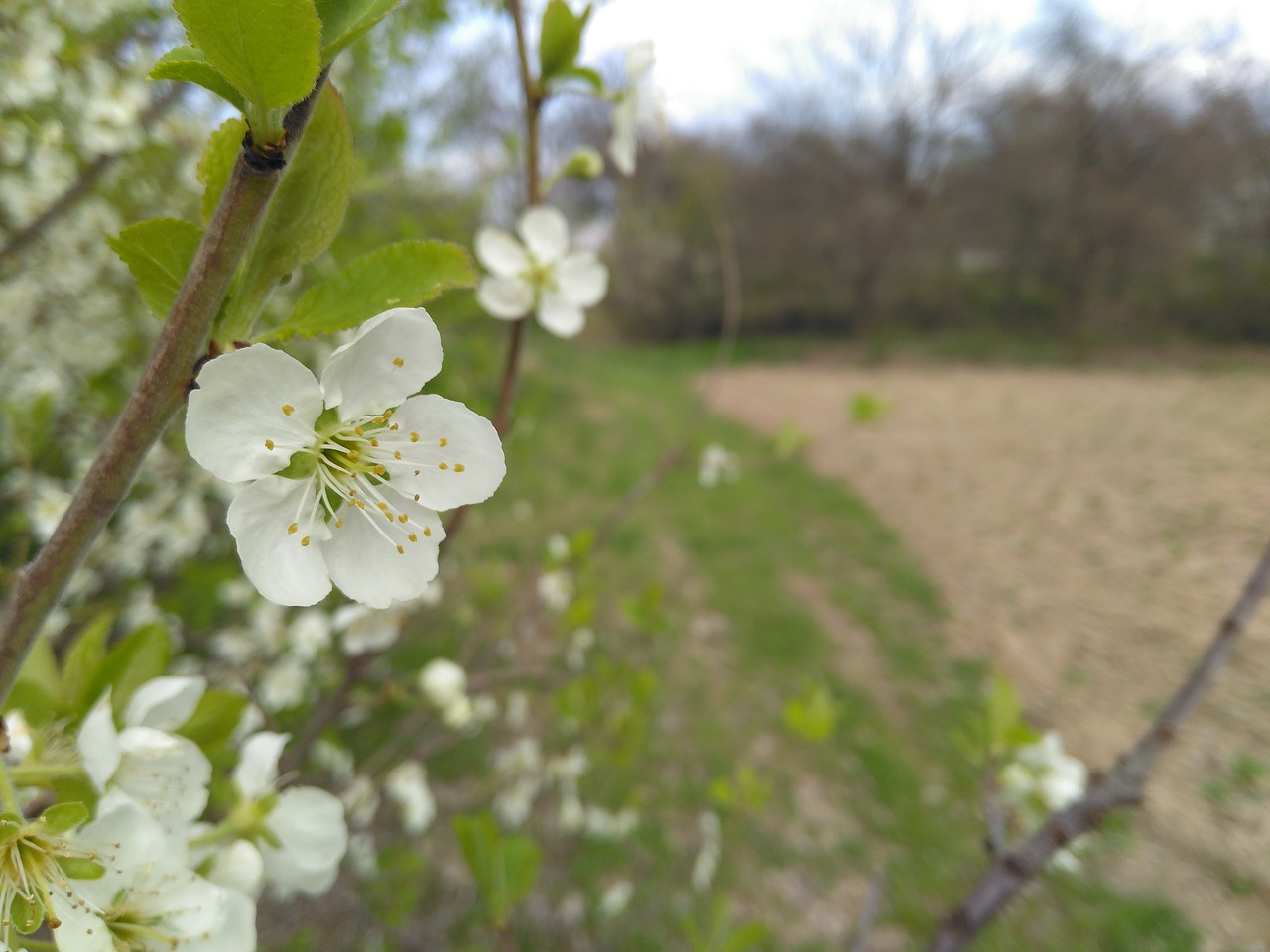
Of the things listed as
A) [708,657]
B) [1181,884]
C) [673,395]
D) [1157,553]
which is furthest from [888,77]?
[1181,884]

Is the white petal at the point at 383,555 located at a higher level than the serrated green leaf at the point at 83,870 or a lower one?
higher

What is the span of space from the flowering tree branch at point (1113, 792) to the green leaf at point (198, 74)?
0.87 m

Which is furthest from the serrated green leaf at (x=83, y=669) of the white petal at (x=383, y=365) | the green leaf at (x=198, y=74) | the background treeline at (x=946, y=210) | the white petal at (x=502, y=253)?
the background treeline at (x=946, y=210)

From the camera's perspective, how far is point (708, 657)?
4.10 meters

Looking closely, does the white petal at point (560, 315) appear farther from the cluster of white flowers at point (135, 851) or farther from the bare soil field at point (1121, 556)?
the bare soil field at point (1121, 556)

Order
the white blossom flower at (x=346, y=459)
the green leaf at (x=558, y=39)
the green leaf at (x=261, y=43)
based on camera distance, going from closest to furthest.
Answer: the green leaf at (x=261, y=43) → the white blossom flower at (x=346, y=459) → the green leaf at (x=558, y=39)

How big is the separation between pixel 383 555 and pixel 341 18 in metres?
0.31

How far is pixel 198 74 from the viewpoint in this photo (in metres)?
0.30

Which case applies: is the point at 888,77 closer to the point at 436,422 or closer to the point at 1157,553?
the point at 1157,553

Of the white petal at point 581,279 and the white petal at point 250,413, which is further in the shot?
the white petal at point 581,279

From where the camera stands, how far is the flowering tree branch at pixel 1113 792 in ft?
2.17

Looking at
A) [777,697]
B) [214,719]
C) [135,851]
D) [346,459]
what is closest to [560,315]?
[346,459]

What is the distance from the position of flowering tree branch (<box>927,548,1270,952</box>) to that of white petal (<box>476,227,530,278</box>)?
919 mm

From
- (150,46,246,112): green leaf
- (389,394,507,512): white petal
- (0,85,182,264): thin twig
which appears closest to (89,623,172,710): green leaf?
(389,394,507,512): white petal
